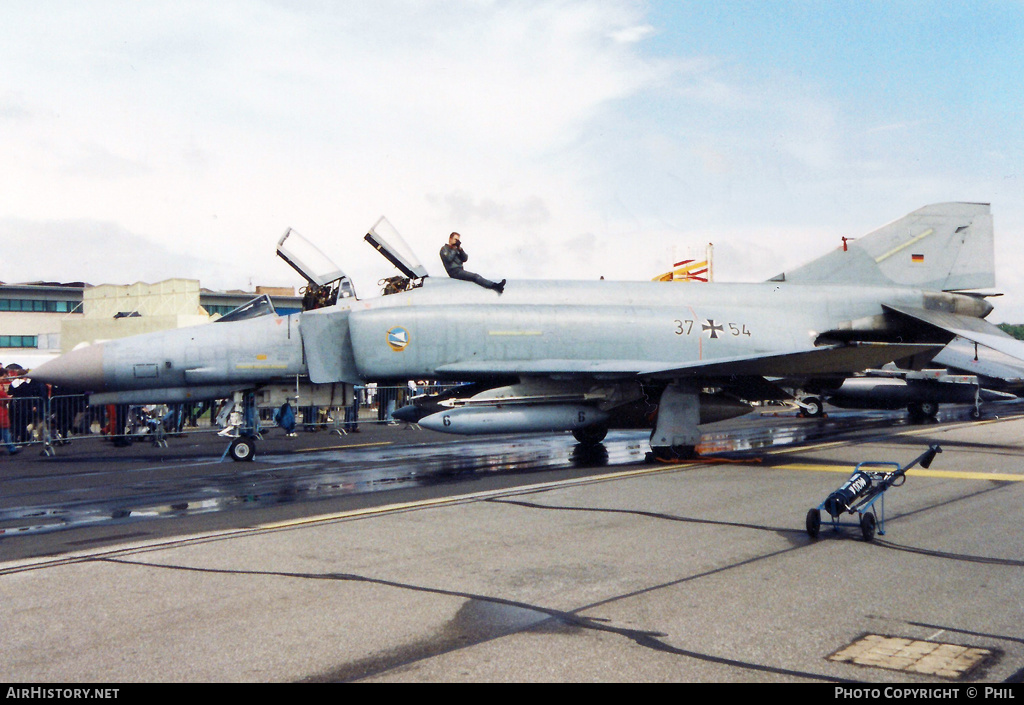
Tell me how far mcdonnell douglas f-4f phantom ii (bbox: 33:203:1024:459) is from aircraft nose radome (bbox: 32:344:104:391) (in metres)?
0.02

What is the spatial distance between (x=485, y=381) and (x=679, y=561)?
8350 mm

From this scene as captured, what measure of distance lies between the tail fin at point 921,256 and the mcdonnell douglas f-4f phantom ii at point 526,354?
177 cm

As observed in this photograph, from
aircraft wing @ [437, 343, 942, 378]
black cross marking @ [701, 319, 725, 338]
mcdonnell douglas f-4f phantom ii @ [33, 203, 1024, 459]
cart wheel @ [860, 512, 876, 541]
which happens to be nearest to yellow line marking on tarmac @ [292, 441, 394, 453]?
mcdonnell douglas f-4f phantom ii @ [33, 203, 1024, 459]

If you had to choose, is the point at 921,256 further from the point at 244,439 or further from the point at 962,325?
the point at 244,439

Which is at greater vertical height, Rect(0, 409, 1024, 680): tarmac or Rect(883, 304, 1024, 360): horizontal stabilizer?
Rect(883, 304, 1024, 360): horizontal stabilizer

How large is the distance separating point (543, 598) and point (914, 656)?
2064 millimetres

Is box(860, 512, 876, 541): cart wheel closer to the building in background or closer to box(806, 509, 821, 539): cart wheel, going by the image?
box(806, 509, 821, 539): cart wheel

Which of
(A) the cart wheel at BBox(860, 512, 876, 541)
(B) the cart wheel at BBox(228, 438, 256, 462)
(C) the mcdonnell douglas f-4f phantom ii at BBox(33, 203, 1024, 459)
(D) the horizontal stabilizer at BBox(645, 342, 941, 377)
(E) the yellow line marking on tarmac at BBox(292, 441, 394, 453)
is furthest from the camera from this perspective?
(E) the yellow line marking on tarmac at BBox(292, 441, 394, 453)

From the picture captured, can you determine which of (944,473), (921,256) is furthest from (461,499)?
(921,256)

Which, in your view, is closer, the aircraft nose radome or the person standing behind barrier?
the aircraft nose radome

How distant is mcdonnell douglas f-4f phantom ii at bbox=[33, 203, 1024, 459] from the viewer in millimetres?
12594

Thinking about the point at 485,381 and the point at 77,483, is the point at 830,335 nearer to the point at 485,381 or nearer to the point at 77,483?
the point at 485,381

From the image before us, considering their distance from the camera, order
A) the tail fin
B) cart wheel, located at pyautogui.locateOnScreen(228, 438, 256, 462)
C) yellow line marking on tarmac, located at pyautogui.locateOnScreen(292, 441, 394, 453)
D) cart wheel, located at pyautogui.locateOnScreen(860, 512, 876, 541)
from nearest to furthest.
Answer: cart wheel, located at pyautogui.locateOnScreen(860, 512, 876, 541) < cart wheel, located at pyautogui.locateOnScreen(228, 438, 256, 462) < yellow line marking on tarmac, located at pyautogui.locateOnScreen(292, 441, 394, 453) < the tail fin
